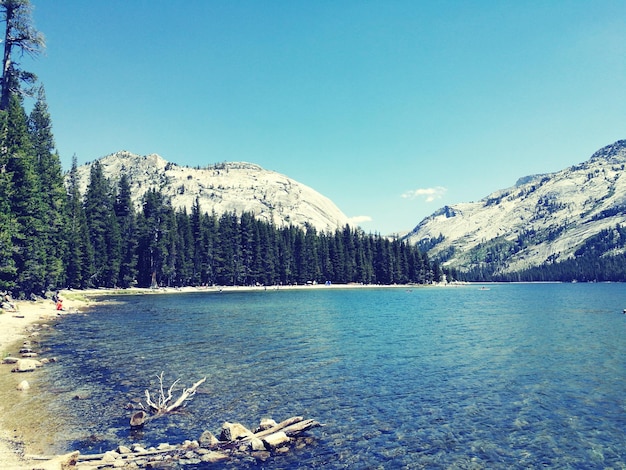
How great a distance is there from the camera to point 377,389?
2505 cm

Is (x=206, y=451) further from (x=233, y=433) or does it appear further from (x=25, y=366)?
(x=25, y=366)

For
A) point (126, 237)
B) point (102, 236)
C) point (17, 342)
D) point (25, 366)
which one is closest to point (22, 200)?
point (17, 342)

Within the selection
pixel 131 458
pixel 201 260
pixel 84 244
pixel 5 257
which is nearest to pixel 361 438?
pixel 131 458

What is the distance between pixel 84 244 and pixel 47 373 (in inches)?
3714

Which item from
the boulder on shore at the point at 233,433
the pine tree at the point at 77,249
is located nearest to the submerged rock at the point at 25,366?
the boulder on shore at the point at 233,433

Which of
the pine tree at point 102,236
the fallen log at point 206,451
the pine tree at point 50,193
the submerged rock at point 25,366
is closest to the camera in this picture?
the fallen log at point 206,451

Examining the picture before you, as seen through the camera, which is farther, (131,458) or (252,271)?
(252,271)

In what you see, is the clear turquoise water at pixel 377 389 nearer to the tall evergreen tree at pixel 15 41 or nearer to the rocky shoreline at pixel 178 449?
the rocky shoreline at pixel 178 449

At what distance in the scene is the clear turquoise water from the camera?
16.5 metres

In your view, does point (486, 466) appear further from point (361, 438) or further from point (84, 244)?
point (84, 244)

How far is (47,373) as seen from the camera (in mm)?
Answer: 27656

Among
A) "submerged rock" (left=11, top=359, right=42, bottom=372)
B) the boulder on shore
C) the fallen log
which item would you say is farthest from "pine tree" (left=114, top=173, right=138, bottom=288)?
the fallen log

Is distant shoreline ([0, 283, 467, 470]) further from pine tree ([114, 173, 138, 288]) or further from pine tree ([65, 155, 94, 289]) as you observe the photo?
pine tree ([114, 173, 138, 288])

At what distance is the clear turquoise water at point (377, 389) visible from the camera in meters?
16.5
